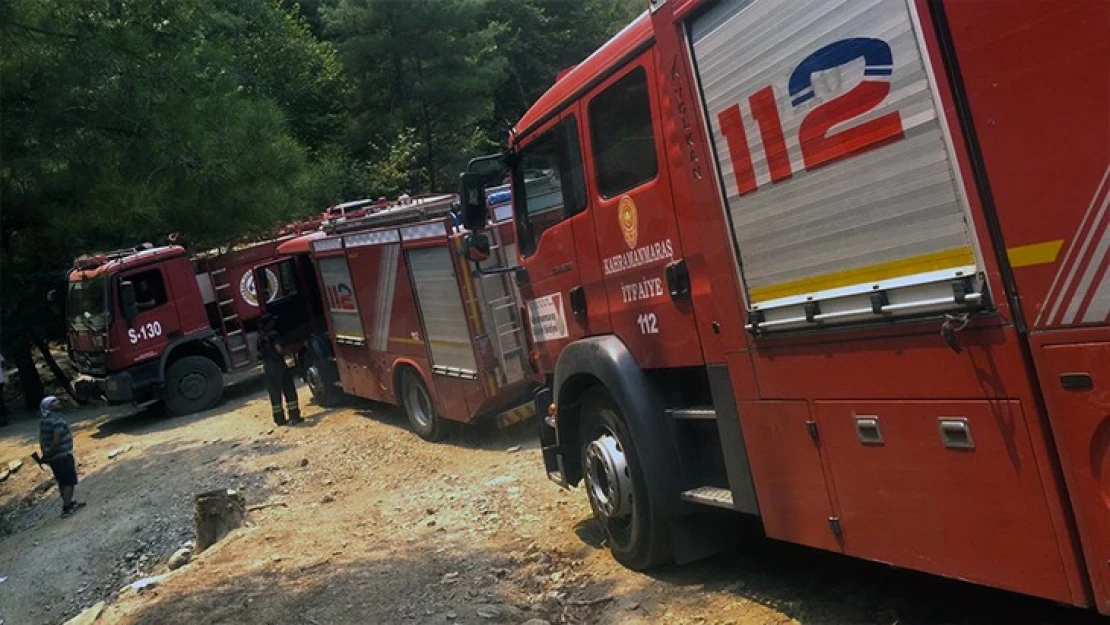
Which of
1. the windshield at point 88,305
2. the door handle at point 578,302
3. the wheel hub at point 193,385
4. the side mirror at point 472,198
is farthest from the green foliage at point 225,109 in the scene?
the wheel hub at point 193,385

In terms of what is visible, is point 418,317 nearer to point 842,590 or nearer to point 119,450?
point 842,590

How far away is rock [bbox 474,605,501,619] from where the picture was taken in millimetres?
4906

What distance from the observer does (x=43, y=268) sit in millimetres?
18922

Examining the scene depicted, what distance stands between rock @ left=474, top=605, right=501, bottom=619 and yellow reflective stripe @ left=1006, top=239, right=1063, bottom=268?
3312 millimetres

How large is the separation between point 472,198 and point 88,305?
12541 millimetres

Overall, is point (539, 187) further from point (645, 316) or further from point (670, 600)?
point (670, 600)

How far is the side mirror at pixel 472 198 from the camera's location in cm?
575

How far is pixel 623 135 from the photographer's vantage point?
464 centimetres

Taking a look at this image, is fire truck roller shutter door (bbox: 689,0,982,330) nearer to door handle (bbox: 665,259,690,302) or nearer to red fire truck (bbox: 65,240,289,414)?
door handle (bbox: 665,259,690,302)

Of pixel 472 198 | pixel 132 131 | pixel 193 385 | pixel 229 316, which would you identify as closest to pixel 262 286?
pixel 229 316

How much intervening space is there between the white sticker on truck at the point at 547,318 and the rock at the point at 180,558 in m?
4.23

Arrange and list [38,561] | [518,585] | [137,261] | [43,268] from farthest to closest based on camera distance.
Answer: [43,268] → [137,261] → [38,561] → [518,585]

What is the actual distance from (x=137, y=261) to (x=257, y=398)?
3221 millimetres

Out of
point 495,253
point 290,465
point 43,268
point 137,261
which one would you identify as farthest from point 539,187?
point 43,268
